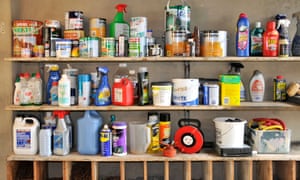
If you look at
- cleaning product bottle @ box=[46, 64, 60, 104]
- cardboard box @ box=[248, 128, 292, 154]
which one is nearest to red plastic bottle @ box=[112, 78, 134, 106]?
cleaning product bottle @ box=[46, 64, 60, 104]

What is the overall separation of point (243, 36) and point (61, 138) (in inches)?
54.3

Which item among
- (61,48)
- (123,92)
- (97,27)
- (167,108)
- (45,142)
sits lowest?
(45,142)

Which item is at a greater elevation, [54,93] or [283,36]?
[283,36]

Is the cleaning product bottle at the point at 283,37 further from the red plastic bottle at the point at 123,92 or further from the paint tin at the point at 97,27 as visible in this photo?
the paint tin at the point at 97,27

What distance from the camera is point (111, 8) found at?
2.70 m

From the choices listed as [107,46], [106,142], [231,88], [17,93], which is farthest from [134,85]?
[17,93]

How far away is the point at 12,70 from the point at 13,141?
A: 0.49 metres

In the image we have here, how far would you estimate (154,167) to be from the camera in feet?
9.07

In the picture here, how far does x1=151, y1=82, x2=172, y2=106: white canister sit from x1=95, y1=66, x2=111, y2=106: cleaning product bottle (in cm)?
31

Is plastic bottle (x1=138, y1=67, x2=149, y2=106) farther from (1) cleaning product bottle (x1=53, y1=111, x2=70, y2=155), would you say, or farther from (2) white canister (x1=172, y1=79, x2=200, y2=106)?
(1) cleaning product bottle (x1=53, y1=111, x2=70, y2=155)

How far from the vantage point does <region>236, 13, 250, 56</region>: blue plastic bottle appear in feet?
8.15

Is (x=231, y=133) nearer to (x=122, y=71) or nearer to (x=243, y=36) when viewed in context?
(x=243, y=36)

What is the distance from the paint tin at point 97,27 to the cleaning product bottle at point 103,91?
0.25 metres

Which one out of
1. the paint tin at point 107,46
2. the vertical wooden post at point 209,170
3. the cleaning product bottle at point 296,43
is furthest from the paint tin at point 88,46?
the cleaning product bottle at point 296,43
